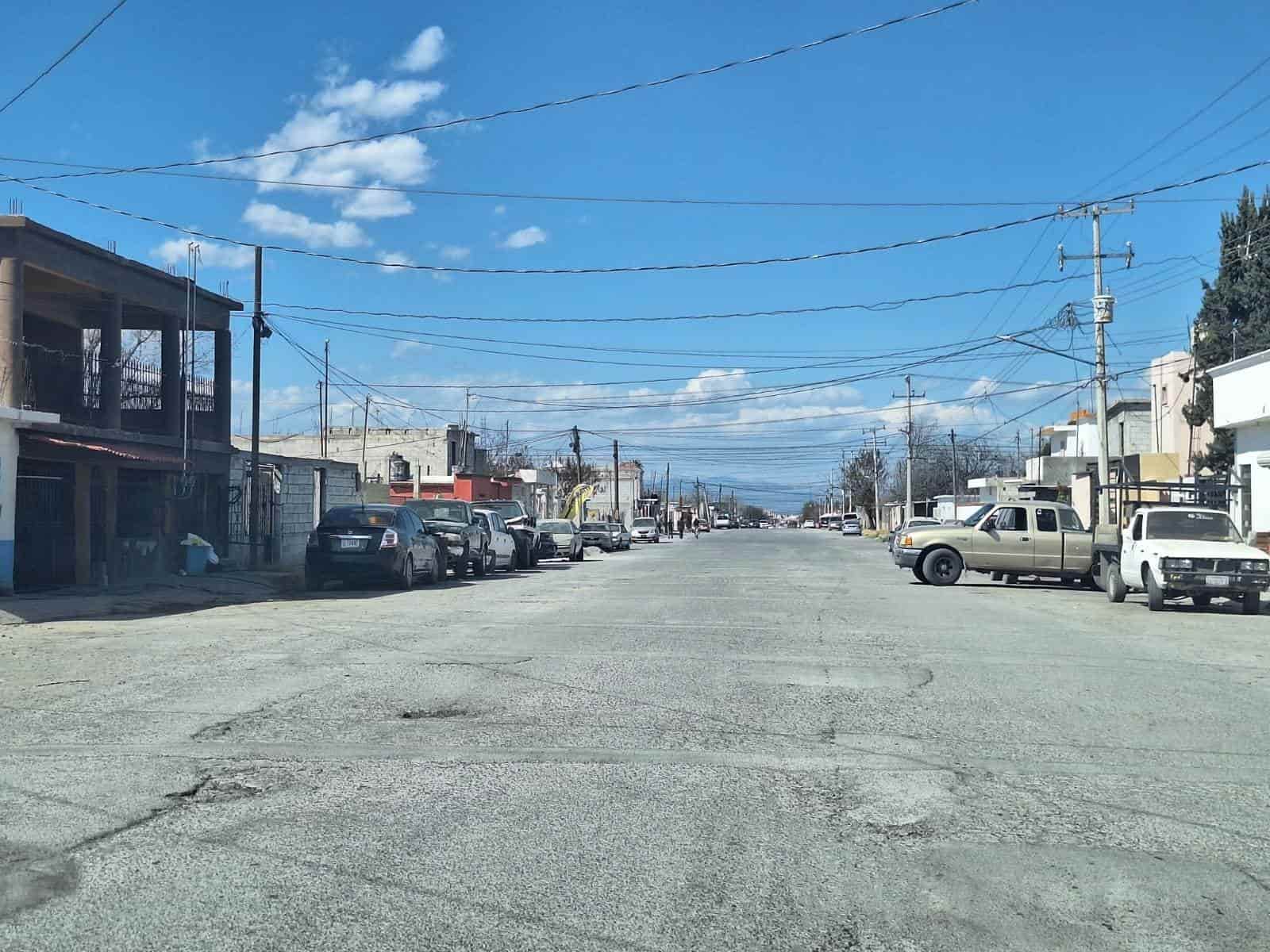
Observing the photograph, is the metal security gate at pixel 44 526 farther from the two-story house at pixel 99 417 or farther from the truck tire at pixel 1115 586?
the truck tire at pixel 1115 586

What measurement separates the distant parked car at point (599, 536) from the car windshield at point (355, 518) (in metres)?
33.7

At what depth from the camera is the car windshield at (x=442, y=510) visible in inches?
1045

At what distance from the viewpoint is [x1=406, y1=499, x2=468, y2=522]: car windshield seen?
26531 millimetres

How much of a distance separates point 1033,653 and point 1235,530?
9.25 meters

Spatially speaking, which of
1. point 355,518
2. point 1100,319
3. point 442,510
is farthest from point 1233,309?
point 355,518

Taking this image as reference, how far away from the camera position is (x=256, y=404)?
27406mm

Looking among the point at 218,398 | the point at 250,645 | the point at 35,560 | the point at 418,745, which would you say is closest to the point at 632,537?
the point at 218,398

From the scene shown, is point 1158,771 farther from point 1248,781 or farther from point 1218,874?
point 1218,874

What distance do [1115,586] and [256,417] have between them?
62.4 feet

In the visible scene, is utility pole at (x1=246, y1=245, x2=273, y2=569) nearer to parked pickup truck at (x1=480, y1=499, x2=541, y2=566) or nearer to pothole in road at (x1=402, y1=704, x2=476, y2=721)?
parked pickup truck at (x1=480, y1=499, x2=541, y2=566)

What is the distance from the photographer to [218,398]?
27938 mm

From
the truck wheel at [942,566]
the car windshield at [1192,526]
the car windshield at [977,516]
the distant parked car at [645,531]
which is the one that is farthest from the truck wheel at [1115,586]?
the distant parked car at [645,531]

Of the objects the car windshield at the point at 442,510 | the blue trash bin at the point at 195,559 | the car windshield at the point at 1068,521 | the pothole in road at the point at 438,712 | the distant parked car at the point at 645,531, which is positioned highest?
the car windshield at the point at 442,510

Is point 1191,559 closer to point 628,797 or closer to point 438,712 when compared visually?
point 438,712
